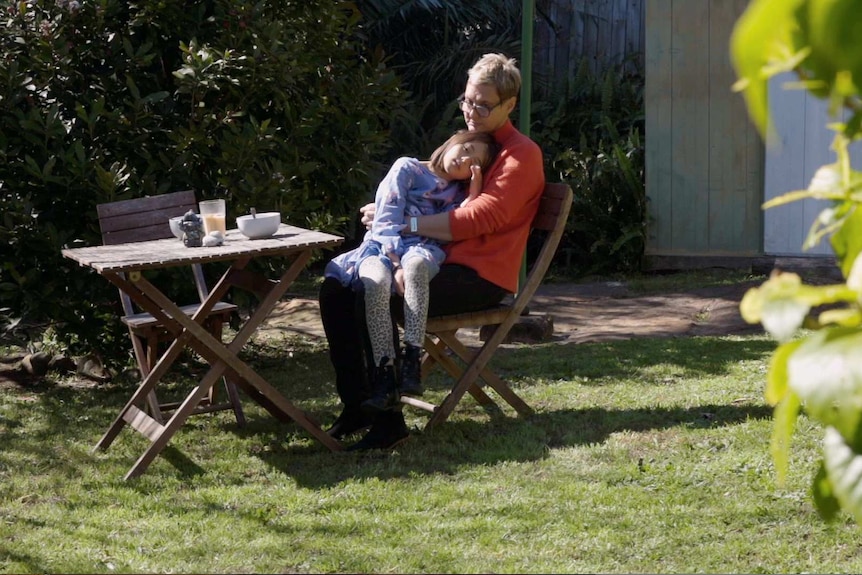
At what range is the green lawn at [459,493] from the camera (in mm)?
3605

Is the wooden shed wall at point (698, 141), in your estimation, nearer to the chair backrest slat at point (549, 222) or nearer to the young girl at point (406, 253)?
the chair backrest slat at point (549, 222)

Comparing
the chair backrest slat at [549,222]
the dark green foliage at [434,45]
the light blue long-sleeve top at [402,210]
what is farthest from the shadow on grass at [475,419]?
the dark green foliage at [434,45]

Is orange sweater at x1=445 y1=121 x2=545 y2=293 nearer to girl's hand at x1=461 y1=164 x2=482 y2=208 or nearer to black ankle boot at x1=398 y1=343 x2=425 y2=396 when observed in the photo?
girl's hand at x1=461 y1=164 x2=482 y2=208

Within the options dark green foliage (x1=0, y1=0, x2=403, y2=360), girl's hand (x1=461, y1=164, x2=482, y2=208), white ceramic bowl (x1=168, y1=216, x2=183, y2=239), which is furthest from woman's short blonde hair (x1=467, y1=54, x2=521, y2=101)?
dark green foliage (x1=0, y1=0, x2=403, y2=360)

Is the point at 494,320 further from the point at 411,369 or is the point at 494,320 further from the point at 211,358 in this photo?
the point at 211,358

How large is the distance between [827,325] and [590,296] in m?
8.35

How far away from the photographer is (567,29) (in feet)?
40.2

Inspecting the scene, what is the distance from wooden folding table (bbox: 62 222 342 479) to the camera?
4.60 metres

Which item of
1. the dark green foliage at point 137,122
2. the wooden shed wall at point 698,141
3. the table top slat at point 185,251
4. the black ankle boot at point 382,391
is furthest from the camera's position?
the wooden shed wall at point 698,141

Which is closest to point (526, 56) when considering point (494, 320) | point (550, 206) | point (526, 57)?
point (526, 57)

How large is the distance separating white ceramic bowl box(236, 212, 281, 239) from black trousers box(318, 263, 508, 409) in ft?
1.06

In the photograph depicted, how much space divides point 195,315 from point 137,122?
66.7 inches

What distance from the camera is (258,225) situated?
4.99 m

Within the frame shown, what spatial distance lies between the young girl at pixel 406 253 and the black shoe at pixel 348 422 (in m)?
0.36
